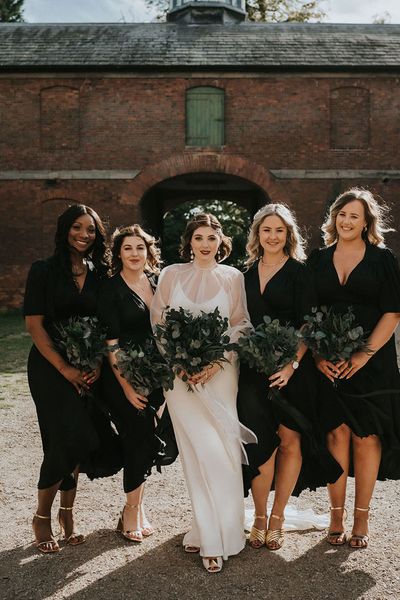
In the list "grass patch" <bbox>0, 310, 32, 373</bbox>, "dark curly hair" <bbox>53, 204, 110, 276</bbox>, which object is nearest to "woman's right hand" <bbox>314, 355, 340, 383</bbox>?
"dark curly hair" <bbox>53, 204, 110, 276</bbox>

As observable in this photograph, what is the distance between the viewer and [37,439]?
6.46m

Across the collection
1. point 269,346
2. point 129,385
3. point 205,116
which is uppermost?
point 205,116

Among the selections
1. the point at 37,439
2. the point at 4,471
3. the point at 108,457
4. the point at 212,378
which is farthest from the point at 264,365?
the point at 37,439

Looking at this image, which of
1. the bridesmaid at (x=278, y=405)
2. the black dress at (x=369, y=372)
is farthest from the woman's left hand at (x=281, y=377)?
the black dress at (x=369, y=372)

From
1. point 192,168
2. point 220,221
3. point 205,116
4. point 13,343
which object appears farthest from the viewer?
point 220,221

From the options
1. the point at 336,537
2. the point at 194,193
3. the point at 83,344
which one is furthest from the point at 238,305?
the point at 194,193

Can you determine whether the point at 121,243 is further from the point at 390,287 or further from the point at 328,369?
the point at 390,287

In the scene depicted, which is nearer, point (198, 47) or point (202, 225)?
point (202, 225)

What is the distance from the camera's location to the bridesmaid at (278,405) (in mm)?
3811

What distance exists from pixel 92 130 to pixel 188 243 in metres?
14.7

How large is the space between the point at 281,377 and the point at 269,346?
0.28 meters

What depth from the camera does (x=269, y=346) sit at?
11.6 feet

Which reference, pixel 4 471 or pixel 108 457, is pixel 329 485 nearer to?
pixel 108 457

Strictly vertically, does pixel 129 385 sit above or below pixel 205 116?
below
